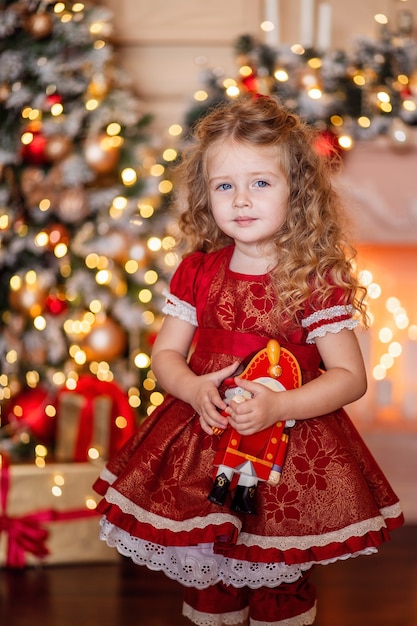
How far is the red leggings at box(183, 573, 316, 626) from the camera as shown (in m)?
1.40

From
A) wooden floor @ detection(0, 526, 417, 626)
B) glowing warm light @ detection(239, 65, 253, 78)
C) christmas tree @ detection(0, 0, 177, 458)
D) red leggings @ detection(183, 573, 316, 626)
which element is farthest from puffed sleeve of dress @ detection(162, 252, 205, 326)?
glowing warm light @ detection(239, 65, 253, 78)

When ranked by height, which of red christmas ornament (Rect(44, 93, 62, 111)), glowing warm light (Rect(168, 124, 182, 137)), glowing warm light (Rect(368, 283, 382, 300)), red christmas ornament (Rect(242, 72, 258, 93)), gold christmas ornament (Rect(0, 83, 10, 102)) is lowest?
glowing warm light (Rect(368, 283, 382, 300))

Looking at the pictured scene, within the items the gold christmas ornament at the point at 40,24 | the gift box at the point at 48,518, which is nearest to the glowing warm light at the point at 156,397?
the gift box at the point at 48,518

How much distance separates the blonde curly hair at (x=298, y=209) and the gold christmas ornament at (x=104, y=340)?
3.69 ft

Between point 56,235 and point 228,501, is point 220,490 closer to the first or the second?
point 228,501

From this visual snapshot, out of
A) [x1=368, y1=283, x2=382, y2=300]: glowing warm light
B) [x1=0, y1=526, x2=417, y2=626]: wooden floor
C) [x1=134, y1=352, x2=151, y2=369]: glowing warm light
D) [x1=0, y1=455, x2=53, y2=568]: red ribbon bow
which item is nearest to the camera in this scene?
[x1=0, y1=526, x2=417, y2=626]: wooden floor

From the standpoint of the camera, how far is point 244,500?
1254mm

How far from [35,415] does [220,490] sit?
4.46 feet

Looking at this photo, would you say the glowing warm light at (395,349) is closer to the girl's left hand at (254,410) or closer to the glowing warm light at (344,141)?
the glowing warm light at (344,141)

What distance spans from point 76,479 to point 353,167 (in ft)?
4.08

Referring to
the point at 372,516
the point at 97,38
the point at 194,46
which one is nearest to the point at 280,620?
the point at 372,516

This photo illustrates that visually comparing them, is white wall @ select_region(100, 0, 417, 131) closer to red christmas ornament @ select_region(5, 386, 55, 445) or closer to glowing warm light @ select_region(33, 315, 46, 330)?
glowing warm light @ select_region(33, 315, 46, 330)

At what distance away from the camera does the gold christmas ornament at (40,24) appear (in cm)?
246

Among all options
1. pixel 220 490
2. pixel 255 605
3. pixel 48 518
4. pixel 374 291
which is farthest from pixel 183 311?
pixel 374 291
